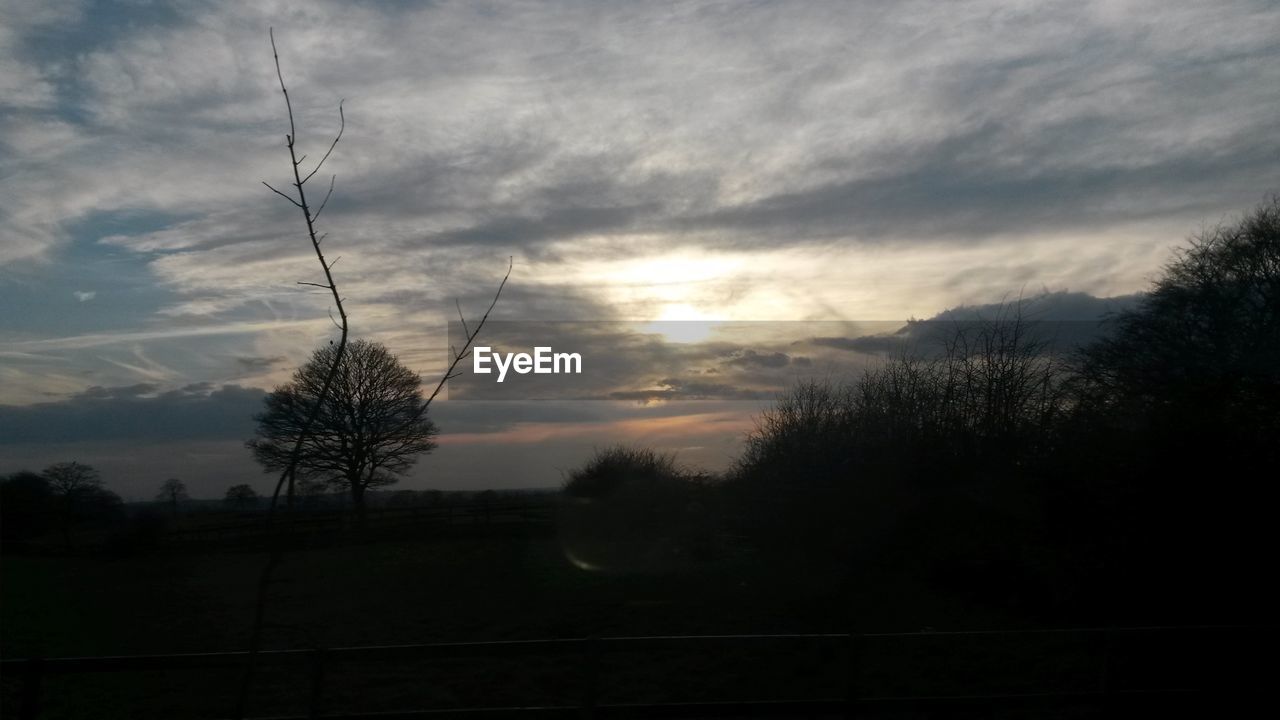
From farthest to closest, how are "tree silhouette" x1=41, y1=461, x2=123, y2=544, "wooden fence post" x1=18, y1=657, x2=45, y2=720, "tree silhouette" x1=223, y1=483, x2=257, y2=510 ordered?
"tree silhouette" x1=223, y1=483, x2=257, y2=510 < "tree silhouette" x1=41, y1=461, x2=123, y2=544 < "wooden fence post" x1=18, y1=657, x2=45, y2=720

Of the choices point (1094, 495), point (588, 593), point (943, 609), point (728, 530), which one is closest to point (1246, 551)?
point (1094, 495)

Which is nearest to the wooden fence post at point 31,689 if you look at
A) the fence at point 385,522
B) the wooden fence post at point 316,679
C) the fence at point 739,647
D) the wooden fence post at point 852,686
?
the fence at point 739,647

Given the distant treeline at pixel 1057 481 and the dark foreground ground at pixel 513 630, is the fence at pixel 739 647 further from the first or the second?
the distant treeline at pixel 1057 481

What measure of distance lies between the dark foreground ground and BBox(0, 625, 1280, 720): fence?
0.10 meters

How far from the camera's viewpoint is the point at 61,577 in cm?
2164

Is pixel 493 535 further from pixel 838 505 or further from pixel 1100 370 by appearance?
pixel 1100 370

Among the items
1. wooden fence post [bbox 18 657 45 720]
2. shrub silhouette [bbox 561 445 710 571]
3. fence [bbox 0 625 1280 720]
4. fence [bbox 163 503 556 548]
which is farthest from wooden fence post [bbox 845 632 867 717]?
fence [bbox 163 503 556 548]

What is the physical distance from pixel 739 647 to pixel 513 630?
26.1ft

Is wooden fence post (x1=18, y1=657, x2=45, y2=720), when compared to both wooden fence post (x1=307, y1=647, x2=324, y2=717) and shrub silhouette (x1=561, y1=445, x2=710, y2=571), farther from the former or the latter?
shrub silhouette (x1=561, y1=445, x2=710, y2=571)

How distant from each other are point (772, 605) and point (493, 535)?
57.9 ft

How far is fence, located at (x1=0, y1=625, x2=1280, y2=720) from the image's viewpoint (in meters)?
6.41

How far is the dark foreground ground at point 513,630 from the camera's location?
29.6 feet

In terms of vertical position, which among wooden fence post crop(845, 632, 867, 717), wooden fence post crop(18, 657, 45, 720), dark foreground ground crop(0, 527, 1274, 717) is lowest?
dark foreground ground crop(0, 527, 1274, 717)

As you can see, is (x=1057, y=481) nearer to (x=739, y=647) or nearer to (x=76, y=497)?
(x=739, y=647)
